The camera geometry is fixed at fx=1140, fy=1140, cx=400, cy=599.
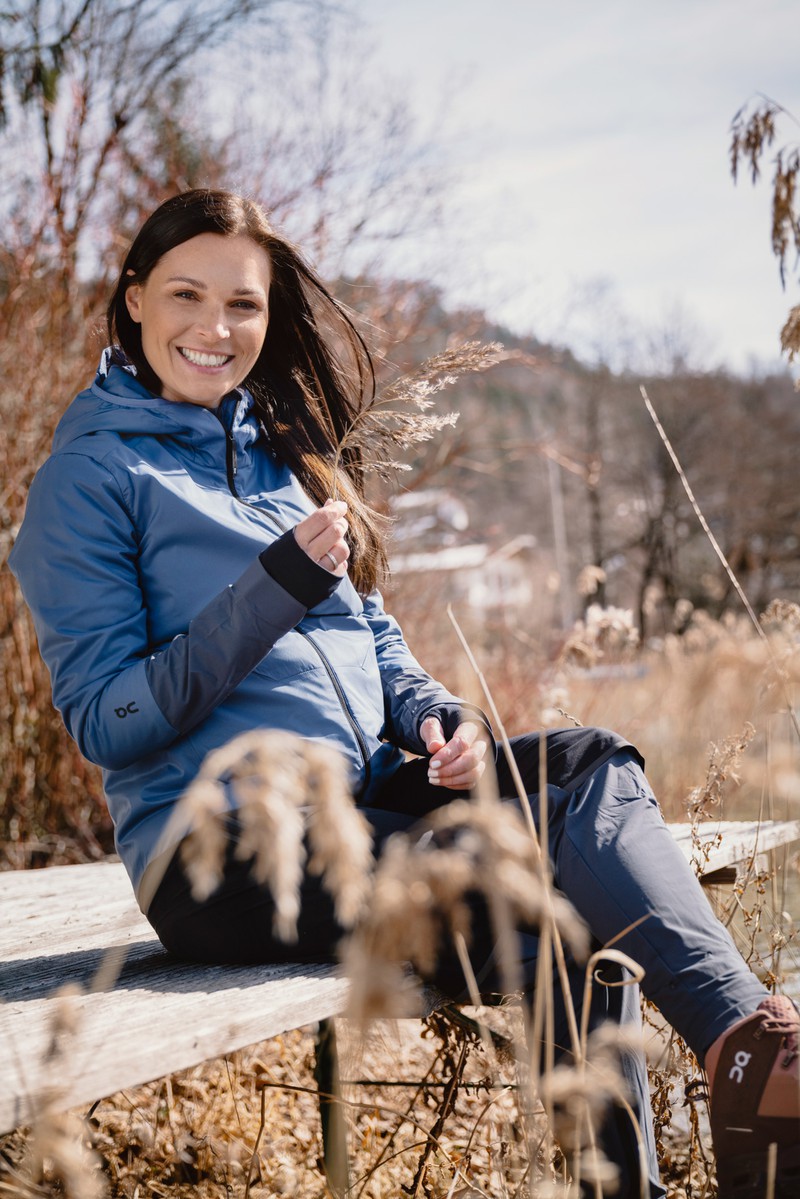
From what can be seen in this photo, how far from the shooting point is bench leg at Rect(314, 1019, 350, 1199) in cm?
200

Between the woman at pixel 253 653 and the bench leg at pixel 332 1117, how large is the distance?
351 millimetres

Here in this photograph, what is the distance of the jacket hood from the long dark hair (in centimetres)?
11

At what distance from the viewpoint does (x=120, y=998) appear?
168 cm

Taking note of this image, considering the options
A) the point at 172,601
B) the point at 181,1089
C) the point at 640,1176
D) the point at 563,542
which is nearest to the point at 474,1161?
the point at 181,1089

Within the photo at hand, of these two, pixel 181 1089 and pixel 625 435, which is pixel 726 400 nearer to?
pixel 625 435

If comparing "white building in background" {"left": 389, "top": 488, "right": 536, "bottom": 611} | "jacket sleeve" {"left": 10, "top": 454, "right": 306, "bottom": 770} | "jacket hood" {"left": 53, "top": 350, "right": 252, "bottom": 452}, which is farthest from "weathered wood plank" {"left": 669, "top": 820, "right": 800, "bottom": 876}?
"white building in background" {"left": 389, "top": 488, "right": 536, "bottom": 611}

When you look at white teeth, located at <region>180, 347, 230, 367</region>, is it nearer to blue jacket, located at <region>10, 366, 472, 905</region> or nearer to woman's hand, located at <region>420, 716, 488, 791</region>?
blue jacket, located at <region>10, 366, 472, 905</region>

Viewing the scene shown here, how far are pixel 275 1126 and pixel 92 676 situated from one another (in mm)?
1490

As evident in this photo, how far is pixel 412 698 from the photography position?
2291 mm

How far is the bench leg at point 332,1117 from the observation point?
6.56 ft

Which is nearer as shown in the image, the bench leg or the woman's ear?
the bench leg

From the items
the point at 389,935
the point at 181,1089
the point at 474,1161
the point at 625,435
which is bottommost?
the point at 474,1161

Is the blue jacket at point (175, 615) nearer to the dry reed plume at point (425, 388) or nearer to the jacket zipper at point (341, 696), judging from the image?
the jacket zipper at point (341, 696)

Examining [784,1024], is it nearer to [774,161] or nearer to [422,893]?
[422,893]
